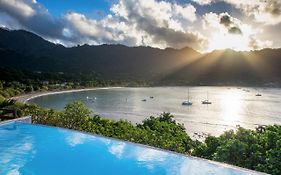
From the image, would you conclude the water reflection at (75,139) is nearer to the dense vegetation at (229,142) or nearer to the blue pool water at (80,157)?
the blue pool water at (80,157)

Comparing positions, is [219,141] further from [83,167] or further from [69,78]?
[69,78]

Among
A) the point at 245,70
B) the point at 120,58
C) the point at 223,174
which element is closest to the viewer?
the point at 223,174

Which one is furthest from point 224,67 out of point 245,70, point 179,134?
point 179,134

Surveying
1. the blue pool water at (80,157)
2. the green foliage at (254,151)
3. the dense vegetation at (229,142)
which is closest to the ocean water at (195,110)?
the dense vegetation at (229,142)

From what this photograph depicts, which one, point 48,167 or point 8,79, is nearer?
point 48,167

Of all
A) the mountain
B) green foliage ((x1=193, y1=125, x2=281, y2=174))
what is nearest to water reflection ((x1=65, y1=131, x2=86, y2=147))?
green foliage ((x1=193, y1=125, x2=281, y2=174))
